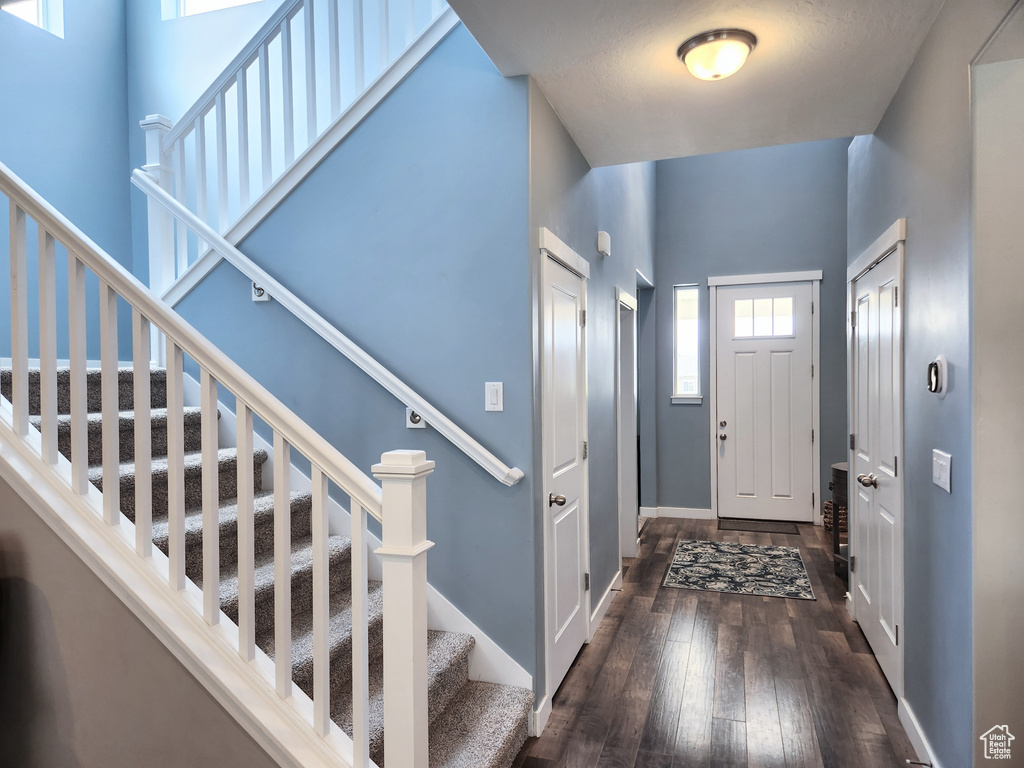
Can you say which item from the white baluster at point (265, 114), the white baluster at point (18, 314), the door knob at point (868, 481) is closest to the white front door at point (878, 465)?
the door knob at point (868, 481)

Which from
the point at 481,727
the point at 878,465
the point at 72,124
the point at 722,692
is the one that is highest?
the point at 72,124

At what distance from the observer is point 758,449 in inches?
231

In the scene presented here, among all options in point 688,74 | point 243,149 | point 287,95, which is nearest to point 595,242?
point 688,74

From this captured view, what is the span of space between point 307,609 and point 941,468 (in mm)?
2113

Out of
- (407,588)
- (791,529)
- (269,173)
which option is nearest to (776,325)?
(791,529)

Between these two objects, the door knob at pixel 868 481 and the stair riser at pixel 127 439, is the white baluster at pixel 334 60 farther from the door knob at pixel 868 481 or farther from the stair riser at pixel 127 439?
the door knob at pixel 868 481

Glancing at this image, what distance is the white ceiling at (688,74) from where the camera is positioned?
6.62 feet

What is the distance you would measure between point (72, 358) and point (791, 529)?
17.7ft

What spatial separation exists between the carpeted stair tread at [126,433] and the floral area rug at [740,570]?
9.76 feet

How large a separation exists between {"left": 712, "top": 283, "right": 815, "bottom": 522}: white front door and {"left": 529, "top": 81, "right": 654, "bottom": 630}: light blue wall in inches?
62.5

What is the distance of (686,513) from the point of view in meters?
6.08

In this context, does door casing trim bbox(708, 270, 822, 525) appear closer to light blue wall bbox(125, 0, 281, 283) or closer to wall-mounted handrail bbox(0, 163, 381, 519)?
light blue wall bbox(125, 0, 281, 283)

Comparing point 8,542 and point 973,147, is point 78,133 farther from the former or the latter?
point 973,147

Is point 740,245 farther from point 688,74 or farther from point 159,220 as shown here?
point 159,220
